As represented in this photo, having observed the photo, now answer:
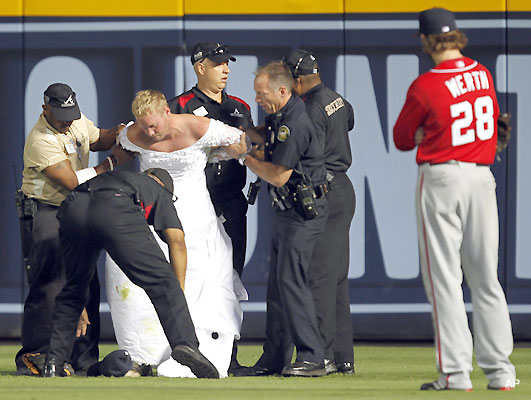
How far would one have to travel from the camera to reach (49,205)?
6.11 metres

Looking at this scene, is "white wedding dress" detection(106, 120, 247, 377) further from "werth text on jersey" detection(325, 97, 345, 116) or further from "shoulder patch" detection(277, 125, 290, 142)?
"werth text on jersey" detection(325, 97, 345, 116)

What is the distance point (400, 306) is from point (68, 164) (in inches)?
125

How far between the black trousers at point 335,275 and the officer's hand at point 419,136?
54.2 inches

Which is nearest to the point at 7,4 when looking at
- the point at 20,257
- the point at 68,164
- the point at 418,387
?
the point at 20,257

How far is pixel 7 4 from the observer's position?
817cm

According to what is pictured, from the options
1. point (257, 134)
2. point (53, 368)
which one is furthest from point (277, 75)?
point (53, 368)

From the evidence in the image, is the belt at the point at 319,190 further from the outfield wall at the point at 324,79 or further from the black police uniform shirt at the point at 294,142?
the outfield wall at the point at 324,79

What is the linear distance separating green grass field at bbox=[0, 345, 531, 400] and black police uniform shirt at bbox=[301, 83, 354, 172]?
1.20 metres

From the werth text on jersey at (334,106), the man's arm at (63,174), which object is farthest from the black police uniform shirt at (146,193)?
the werth text on jersey at (334,106)

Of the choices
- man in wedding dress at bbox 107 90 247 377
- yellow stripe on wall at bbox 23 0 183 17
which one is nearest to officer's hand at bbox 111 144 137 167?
man in wedding dress at bbox 107 90 247 377

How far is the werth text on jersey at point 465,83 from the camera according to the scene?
4.76 m

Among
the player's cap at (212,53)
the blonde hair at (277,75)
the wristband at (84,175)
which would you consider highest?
the player's cap at (212,53)

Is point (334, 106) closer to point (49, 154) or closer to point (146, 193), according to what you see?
point (146, 193)

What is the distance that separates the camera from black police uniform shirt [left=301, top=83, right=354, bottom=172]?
605cm
